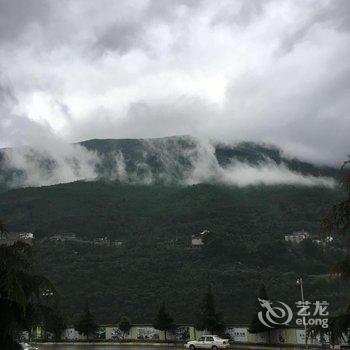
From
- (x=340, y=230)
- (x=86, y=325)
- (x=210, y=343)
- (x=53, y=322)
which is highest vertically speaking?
(x=340, y=230)

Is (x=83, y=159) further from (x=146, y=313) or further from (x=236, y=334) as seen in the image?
(x=236, y=334)

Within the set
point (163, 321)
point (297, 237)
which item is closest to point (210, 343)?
point (163, 321)

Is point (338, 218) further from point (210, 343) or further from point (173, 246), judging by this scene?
point (173, 246)

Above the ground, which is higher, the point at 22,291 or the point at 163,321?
the point at 22,291

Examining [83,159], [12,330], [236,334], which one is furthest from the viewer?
[83,159]

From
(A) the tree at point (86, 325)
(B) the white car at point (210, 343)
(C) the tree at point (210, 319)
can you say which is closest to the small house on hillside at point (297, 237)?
(A) the tree at point (86, 325)

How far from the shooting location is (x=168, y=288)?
73.0m

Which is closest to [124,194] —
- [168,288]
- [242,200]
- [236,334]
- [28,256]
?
[242,200]

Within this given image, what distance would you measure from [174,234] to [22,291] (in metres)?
107

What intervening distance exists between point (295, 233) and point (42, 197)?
214ft

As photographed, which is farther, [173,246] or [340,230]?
[173,246]

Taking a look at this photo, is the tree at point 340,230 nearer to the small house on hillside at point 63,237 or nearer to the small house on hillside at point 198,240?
the small house on hillside at point 198,240

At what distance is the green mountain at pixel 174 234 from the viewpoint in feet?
226

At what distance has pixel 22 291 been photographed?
29.2 feet
